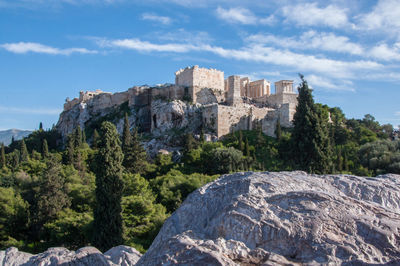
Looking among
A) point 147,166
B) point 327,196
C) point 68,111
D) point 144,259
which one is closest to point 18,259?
point 144,259

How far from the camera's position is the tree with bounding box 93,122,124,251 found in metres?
16.0

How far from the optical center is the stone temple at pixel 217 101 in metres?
44.4

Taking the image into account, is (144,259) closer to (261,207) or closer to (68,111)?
(261,207)

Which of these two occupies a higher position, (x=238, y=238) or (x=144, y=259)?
(x=238, y=238)

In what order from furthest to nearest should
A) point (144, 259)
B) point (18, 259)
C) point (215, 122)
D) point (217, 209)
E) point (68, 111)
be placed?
point (68, 111), point (215, 122), point (18, 259), point (217, 209), point (144, 259)

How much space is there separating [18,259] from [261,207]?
7878 mm

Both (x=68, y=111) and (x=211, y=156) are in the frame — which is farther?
(x=68, y=111)

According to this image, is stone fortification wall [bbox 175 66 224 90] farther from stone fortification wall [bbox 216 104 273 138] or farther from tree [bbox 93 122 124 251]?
tree [bbox 93 122 124 251]

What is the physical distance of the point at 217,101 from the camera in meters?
49.5

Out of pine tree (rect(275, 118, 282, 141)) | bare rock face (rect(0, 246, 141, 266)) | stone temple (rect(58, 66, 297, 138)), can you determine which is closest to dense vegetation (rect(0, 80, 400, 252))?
pine tree (rect(275, 118, 282, 141))

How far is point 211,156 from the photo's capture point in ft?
118

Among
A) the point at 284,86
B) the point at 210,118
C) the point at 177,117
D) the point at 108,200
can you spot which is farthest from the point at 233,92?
the point at 108,200

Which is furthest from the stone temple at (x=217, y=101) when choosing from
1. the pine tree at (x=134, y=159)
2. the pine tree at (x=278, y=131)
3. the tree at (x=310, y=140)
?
the tree at (x=310, y=140)

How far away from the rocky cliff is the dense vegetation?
10.3m
